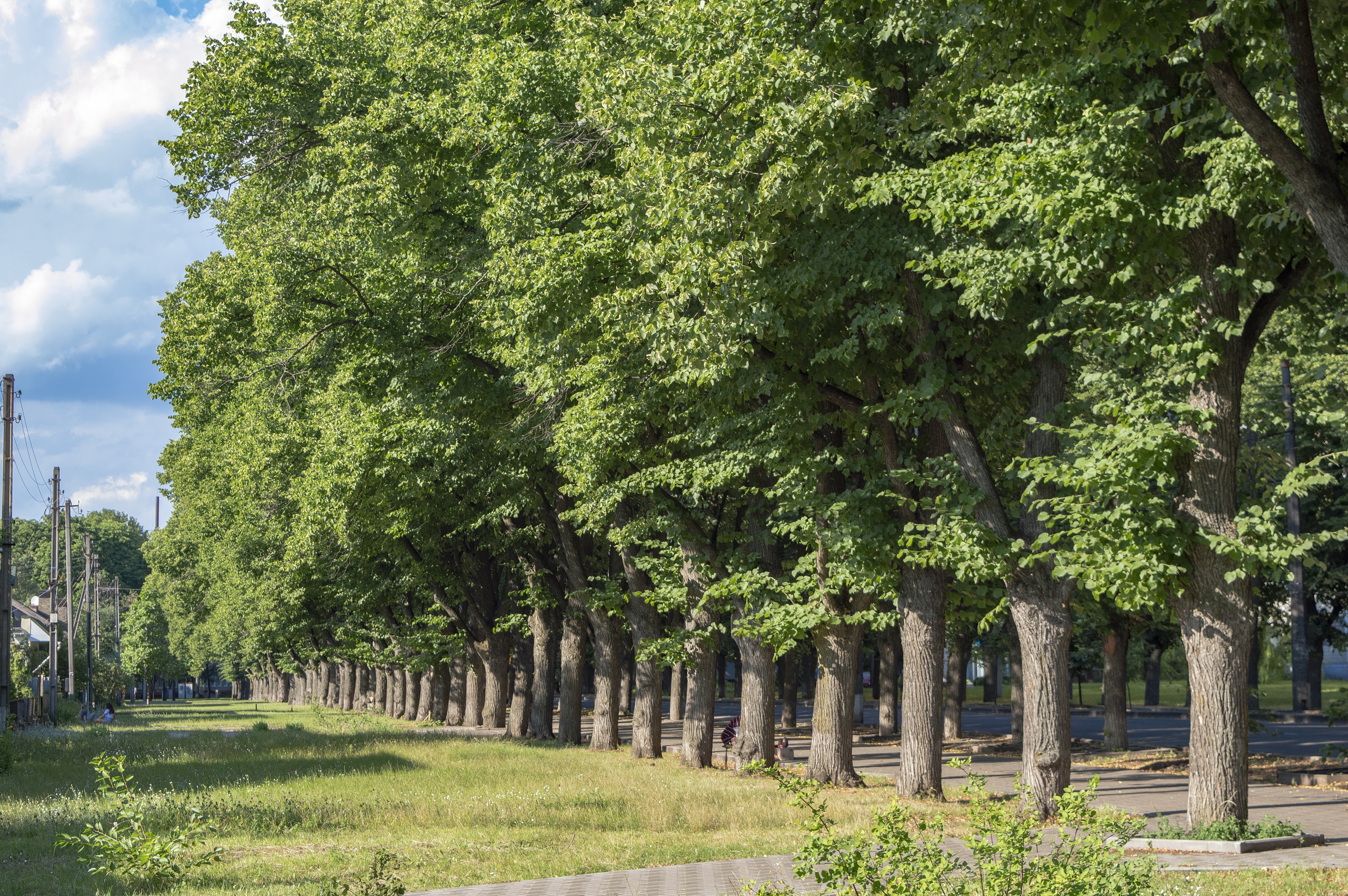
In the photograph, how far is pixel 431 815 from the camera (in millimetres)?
14766

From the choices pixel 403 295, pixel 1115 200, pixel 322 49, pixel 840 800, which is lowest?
pixel 840 800

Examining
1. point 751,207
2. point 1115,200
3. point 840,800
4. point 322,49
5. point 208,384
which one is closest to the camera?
point 1115,200

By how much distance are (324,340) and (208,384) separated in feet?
11.6

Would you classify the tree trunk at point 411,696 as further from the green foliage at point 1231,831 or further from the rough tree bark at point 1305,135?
the rough tree bark at point 1305,135

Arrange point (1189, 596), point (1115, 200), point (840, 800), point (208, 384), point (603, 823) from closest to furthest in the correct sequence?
point (1115, 200)
point (1189, 596)
point (603, 823)
point (840, 800)
point (208, 384)

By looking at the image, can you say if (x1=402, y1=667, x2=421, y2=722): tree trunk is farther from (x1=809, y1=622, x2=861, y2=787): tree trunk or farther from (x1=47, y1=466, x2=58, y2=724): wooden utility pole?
(x1=809, y1=622, x2=861, y2=787): tree trunk

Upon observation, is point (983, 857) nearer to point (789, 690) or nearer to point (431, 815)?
point (431, 815)

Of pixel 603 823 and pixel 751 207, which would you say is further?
pixel 603 823

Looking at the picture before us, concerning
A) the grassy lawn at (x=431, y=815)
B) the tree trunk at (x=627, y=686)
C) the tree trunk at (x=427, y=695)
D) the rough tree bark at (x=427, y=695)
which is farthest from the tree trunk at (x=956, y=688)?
the rough tree bark at (x=427, y=695)

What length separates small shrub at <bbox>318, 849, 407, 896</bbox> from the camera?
27.8 feet

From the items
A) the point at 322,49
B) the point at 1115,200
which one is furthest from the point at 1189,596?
the point at 322,49

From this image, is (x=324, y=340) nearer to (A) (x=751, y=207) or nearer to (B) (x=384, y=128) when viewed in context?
(B) (x=384, y=128)

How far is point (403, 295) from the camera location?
21.3m

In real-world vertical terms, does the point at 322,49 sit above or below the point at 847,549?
above
